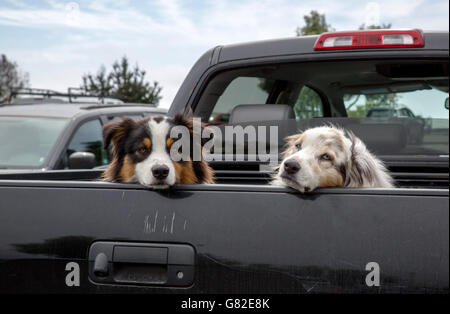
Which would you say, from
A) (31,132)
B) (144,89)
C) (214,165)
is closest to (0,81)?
(144,89)

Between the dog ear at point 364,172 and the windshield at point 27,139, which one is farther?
the windshield at point 27,139

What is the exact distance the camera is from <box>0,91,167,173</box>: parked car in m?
7.69

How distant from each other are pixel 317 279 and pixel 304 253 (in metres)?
0.11

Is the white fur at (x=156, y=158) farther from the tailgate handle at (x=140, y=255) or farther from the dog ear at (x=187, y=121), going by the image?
the tailgate handle at (x=140, y=255)

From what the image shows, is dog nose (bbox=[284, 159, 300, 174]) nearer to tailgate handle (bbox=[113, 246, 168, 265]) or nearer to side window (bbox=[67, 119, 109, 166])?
tailgate handle (bbox=[113, 246, 168, 265])

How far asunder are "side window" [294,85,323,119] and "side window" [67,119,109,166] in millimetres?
4134

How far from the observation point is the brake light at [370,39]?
10.5ft

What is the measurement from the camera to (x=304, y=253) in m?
2.09

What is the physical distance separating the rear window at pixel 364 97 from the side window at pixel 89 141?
4291 millimetres

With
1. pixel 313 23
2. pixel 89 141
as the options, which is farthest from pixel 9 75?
pixel 89 141

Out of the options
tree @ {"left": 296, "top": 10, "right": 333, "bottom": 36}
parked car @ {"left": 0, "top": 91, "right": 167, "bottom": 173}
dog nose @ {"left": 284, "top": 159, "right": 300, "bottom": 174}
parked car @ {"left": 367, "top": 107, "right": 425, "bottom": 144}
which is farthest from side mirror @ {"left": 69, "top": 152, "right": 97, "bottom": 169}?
tree @ {"left": 296, "top": 10, "right": 333, "bottom": 36}

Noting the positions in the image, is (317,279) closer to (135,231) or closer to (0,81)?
(135,231)

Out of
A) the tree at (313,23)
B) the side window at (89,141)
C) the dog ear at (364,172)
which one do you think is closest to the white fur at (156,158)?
the dog ear at (364,172)
